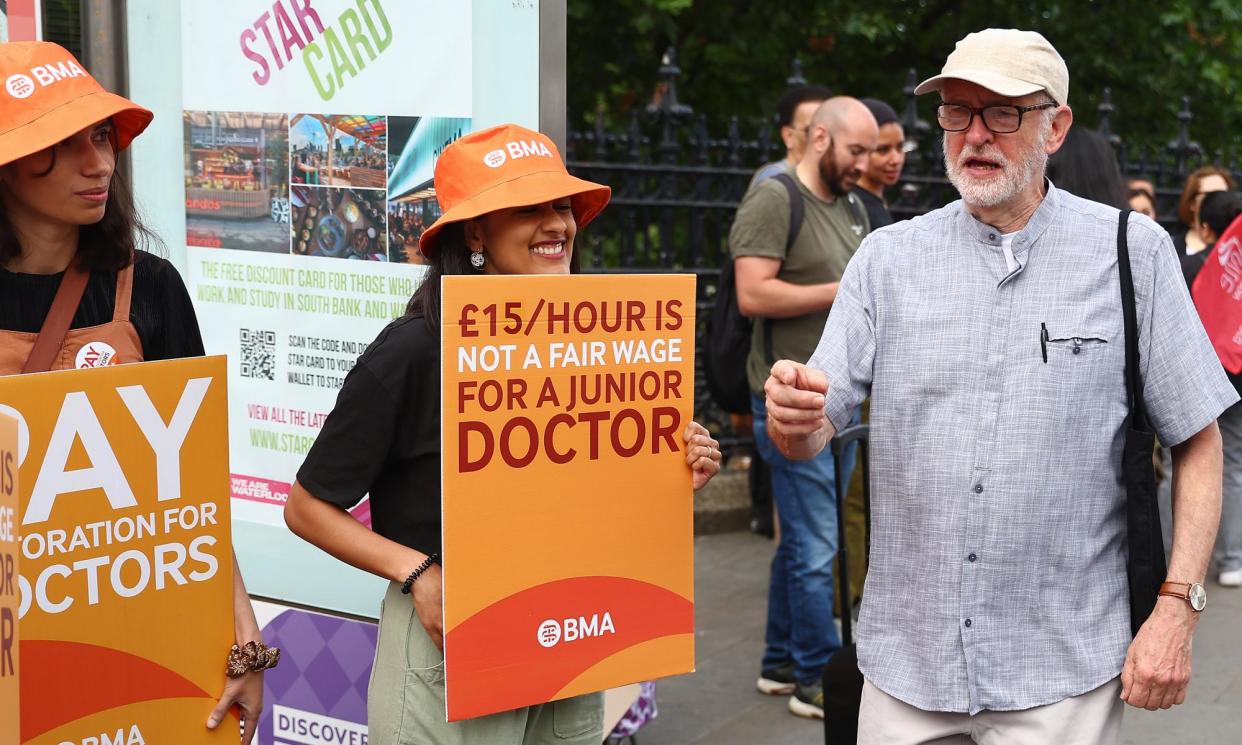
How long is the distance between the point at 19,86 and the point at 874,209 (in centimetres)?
392

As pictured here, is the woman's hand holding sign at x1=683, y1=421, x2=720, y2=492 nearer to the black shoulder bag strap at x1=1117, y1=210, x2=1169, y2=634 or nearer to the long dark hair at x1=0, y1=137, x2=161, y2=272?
Result: the black shoulder bag strap at x1=1117, y1=210, x2=1169, y2=634

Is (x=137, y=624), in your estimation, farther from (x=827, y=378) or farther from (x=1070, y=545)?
(x=1070, y=545)

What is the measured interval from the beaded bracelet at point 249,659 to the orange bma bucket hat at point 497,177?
0.77 meters

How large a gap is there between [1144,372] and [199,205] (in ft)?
7.52

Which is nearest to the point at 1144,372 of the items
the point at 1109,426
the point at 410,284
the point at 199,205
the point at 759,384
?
the point at 1109,426

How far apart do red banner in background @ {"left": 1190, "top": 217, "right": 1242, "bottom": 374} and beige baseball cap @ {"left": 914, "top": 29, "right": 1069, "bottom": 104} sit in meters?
3.22

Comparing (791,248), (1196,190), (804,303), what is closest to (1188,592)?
(804,303)

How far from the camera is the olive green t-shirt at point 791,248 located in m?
5.11

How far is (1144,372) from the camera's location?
266 centimetres

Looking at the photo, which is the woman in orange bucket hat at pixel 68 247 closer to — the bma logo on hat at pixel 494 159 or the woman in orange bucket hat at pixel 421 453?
the woman in orange bucket hat at pixel 421 453

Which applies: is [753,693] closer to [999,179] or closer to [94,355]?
[999,179]

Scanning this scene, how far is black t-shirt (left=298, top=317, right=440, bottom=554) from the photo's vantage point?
2559mm

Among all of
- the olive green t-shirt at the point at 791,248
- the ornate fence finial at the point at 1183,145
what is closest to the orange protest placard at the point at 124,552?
the olive green t-shirt at the point at 791,248

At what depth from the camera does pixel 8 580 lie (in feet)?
6.22
